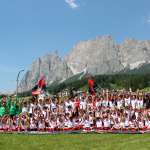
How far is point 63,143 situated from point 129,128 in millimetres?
10486

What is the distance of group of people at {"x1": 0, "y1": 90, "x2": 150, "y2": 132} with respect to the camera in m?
33.4

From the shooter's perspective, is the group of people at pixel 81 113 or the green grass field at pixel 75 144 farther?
the group of people at pixel 81 113

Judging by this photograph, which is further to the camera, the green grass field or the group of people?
the group of people

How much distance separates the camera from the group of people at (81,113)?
3344cm

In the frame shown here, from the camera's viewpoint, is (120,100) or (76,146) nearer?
(76,146)

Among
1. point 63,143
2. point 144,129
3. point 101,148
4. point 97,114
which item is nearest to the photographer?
point 101,148

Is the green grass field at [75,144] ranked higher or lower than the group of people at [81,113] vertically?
lower

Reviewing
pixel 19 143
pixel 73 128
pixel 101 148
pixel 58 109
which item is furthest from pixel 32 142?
pixel 58 109

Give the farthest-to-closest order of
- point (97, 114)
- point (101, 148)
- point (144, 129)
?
1. point (97, 114)
2. point (144, 129)
3. point (101, 148)

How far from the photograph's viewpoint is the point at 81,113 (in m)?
35.0

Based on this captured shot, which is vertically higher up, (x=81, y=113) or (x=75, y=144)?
(x=81, y=113)

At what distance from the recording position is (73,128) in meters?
33.8

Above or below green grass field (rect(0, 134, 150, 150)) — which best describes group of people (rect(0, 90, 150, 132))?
above

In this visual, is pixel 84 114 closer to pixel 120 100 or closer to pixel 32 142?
pixel 120 100
